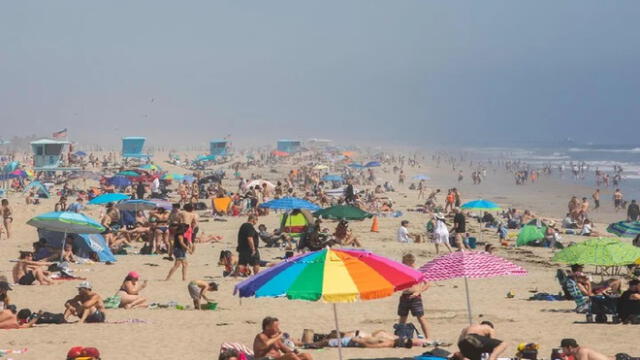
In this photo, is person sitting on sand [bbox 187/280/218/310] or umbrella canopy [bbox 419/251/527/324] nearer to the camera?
umbrella canopy [bbox 419/251/527/324]

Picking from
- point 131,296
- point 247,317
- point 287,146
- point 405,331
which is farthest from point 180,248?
point 287,146

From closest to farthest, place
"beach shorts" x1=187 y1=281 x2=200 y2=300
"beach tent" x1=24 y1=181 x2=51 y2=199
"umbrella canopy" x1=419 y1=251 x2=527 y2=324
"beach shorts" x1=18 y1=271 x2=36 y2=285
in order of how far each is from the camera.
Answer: "umbrella canopy" x1=419 y1=251 x2=527 y2=324, "beach shorts" x1=187 y1=281 x2=200 y2=300, "beach shorts" x1=18 y1=271 x2=36 y2=285, "beach tent" x1=24 y1=181 x2=51 y2=199

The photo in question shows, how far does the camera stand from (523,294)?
15.3 m

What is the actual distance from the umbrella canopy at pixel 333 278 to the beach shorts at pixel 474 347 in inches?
28.0

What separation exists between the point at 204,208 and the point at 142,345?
20862mm

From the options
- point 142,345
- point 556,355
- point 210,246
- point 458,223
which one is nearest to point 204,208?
point 210,246

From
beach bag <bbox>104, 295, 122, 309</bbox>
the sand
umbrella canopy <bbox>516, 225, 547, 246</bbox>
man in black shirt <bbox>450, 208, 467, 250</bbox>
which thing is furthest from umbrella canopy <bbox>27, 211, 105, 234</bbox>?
umbrella canopy <bbox>516, 225, 547, 246</bbox>

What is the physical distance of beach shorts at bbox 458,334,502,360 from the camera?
26.7 feet

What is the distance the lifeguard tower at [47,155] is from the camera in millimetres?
41344

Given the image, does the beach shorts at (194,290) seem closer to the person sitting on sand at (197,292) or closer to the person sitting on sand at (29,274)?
the person sitting on sand at (197,292)

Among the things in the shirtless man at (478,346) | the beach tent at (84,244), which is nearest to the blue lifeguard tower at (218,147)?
the beach tent at (84,244)

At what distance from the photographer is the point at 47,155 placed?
1645 inches

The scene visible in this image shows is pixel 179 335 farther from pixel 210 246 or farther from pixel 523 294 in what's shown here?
pixel 210 246

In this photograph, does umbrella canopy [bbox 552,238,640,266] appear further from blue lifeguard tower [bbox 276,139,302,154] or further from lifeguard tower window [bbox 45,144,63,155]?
blue lifeguard tower [bbox 276,139,302,154]
